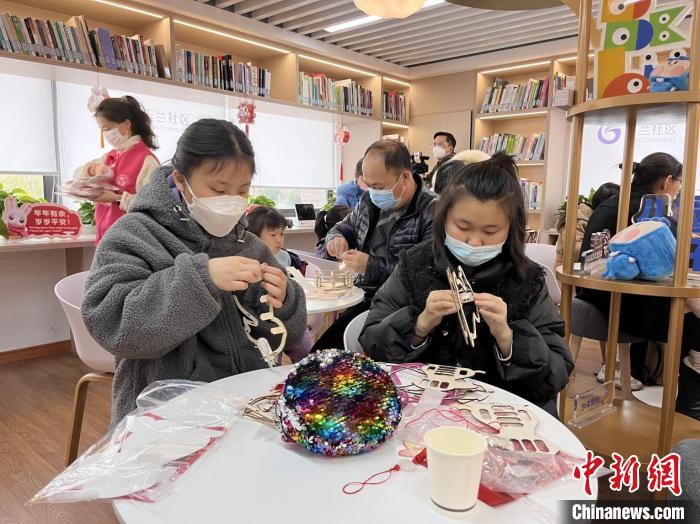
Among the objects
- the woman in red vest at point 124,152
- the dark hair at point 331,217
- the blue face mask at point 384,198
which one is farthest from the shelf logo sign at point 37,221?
the blue face mask at point 384,198

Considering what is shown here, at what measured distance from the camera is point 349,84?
6.06m

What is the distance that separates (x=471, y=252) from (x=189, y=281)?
775 millimetres

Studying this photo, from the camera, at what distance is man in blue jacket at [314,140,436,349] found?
2.38 meters

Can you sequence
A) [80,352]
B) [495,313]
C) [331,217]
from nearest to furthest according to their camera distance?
[495,313]
[80,352]
[331,217]

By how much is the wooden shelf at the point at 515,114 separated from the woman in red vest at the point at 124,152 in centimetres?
446

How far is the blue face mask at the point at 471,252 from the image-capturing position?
141 centimetres

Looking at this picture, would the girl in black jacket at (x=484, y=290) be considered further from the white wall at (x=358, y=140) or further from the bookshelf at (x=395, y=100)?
the bookshelf at (x=395, y=100)

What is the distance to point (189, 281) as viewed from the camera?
43.8 inches

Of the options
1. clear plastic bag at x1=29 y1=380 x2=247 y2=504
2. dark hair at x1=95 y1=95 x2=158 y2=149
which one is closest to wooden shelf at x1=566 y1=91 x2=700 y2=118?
clear plastic bag at x1=29 y1=380 x2=247 y2=504

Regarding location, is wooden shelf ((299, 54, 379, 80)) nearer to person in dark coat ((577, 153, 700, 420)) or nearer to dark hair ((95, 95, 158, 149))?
dark hair ((95, 95, 158, 149))

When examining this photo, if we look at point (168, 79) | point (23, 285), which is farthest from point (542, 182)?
point (23, 285)

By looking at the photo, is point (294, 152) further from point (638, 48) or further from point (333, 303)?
point (638, 48)

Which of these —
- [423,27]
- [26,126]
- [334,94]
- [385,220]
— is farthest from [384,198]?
[334,94]

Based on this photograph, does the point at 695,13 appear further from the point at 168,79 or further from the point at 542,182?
the point at 542,182
